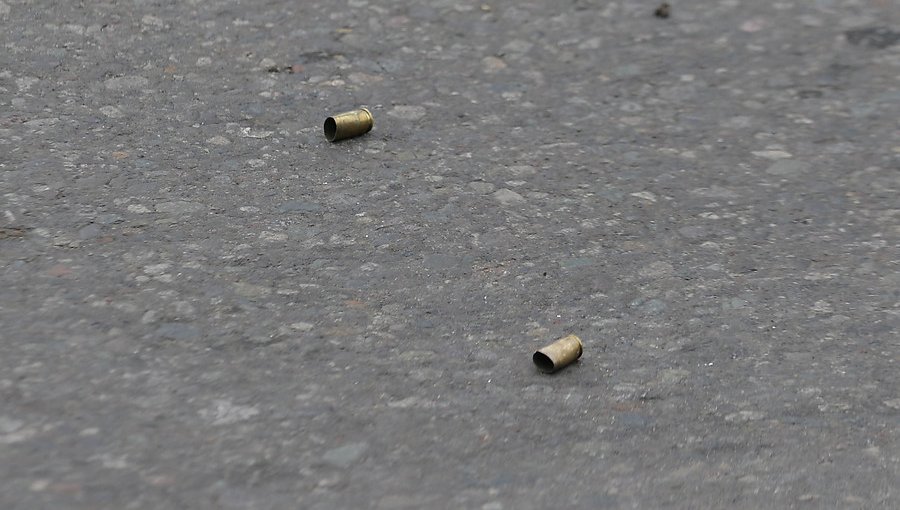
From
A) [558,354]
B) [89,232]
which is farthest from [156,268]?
[558,354]

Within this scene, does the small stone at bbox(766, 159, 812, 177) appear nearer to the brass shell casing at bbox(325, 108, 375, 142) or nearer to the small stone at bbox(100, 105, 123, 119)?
the brass shell casing at bbox(325, 108, 375, 142)

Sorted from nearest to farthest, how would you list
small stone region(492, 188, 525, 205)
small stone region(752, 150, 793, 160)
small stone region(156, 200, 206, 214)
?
1. small stone region(156, 200, 206, 214)
2. small stone region(492, 188, 525, 205)
3. small stone region(752, 150, 793, 160)

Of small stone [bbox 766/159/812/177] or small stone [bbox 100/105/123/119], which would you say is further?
small stone [bbox 766/159/812/177]

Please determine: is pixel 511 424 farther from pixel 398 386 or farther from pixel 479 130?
pixel 479 130

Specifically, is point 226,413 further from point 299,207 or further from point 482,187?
point 482,187

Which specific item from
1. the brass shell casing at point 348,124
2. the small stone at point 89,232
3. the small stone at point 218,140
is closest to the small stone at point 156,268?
the small stone at point 89,232

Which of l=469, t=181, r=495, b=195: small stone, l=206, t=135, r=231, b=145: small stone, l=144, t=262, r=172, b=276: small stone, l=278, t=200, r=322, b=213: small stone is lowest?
l=469, t=181, r=495, b=195: small stone

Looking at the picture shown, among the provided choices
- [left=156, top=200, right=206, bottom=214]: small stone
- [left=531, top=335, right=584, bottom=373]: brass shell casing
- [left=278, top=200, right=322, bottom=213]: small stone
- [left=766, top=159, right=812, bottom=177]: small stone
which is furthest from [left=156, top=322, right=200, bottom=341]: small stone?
[left=766, top=159, right=812, bottom=177]: small stone
